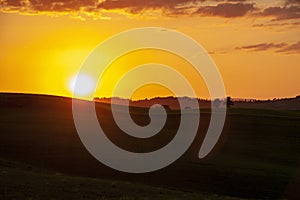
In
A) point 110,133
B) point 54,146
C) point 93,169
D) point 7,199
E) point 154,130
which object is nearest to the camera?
point 7,199

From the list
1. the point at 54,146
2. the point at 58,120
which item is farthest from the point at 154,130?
the point at 54,146

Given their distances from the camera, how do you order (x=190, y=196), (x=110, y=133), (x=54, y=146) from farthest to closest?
1. (x=110, y=133)
2. (x=54, y=146)
3. (x=190, y=196)

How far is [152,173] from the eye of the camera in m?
59.7

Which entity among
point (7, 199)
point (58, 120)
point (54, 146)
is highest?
point (58, 120)

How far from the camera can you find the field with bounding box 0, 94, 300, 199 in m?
40.2

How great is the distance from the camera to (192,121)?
11144 cm

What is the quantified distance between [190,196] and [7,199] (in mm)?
15024

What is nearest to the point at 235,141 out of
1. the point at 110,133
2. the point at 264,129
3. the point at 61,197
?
the point at 264,129

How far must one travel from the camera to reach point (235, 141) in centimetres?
8725

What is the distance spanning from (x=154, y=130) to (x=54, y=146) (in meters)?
26.3

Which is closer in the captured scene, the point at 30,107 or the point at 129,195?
the point at 129,195

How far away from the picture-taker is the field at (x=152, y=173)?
4016cm

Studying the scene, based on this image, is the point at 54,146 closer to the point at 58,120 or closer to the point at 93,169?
the point at 93,169

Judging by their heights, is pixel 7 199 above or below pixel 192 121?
below
